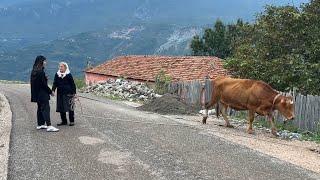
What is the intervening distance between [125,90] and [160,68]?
10.7 metres

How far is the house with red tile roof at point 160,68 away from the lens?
39875 millimetres

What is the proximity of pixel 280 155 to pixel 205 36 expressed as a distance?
179 feet

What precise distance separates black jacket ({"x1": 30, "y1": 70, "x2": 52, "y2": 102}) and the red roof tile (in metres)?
23.9

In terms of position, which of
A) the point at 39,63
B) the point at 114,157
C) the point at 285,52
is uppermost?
the point at 285,52

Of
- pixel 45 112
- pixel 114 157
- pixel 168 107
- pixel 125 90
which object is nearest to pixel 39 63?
pixel 45 112

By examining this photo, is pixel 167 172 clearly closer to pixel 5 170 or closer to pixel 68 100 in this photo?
pixel 5 170

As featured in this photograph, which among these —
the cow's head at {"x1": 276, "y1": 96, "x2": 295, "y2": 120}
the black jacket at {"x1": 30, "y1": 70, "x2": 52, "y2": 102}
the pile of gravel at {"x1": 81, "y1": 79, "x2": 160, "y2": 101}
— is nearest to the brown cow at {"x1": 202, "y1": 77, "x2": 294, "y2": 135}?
the cow's head at {"x1": 276, "y1": 96, "x2": 295, "y2": 120}

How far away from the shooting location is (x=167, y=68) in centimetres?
4212

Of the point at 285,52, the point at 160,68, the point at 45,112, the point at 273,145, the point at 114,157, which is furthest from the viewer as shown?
the point at 160,68

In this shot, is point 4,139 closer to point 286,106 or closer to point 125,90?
point 286,106

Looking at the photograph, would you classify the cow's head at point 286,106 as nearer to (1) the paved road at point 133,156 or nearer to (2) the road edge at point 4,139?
(1) the paved road at point 133,156

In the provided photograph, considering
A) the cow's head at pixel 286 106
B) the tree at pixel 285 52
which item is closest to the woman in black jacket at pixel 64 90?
the cow's head at pixel 286 106

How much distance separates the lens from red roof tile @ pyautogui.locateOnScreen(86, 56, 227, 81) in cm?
3997

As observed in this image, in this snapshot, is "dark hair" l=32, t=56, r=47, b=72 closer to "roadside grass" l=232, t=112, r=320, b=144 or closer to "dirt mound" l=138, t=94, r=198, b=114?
"roadside grass" l=232, t=112, r=320, b=144
